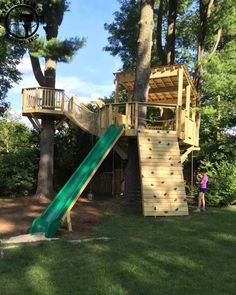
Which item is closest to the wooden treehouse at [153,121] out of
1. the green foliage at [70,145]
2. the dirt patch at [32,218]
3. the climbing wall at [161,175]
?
the climbing wall at [161,175]

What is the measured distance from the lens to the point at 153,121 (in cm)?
1880

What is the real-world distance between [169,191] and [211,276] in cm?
776

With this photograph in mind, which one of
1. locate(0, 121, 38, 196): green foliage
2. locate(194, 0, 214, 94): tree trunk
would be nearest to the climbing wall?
locate(194, 0, 214, 94): tree trunk

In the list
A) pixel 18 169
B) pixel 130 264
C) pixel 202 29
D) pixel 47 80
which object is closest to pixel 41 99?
pixel 47 80

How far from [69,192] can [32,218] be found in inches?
77.5

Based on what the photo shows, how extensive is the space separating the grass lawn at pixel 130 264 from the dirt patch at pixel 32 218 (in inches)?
32.0

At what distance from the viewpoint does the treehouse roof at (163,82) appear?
18875 mm

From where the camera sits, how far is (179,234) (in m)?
10.6

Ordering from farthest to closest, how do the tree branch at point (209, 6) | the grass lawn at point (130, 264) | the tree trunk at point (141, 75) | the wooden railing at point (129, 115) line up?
the tree branch at point (209, 6), the tree trunk at point (141, 75), the wooden railing at point (129, 115), the grass lawn at point (130, 264)

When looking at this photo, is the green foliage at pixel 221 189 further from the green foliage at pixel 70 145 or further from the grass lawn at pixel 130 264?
the green foliage at pixel 70 145

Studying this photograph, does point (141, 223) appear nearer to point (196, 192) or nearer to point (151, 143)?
point (151, 143)

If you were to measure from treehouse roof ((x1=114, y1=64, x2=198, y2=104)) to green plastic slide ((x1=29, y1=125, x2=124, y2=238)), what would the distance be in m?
4.17

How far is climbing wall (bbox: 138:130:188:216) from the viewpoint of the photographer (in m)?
14.2

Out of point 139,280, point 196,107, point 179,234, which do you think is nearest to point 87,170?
point 179,234
